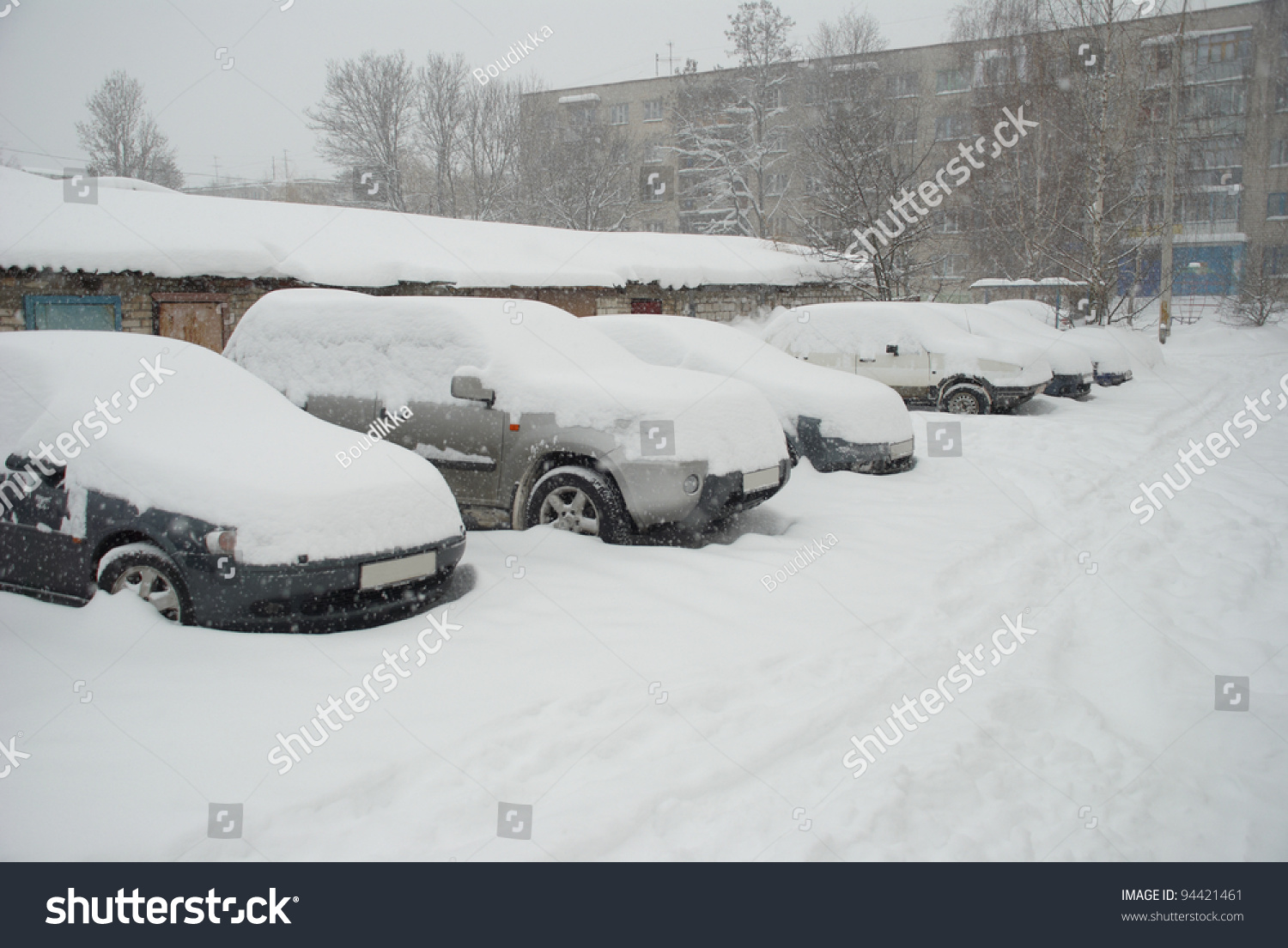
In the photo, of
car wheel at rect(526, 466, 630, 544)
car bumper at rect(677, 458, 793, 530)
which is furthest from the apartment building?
car wheel at rect(526, 466, 630, 544)

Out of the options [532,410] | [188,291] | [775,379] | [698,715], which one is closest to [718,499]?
[532,410]

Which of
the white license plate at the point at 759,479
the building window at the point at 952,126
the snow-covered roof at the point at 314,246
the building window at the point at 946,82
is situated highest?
the building window at the point at 946,82

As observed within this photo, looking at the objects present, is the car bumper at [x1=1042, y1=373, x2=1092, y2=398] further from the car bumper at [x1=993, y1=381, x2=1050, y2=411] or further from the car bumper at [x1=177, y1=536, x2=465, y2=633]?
the car bumper at [x1=177, y1=536, x2=465, y2=633]

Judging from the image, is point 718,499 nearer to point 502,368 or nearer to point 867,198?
point 502,368

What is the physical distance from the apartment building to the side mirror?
70.2ft

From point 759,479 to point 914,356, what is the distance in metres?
6.54

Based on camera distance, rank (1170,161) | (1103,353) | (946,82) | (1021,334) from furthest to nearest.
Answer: (946,82) → (1170,161) → (1103,353) → (1021,334)

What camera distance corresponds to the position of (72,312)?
13.0 meters

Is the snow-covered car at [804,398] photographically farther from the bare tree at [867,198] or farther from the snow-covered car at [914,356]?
the bare tree at [867,198]

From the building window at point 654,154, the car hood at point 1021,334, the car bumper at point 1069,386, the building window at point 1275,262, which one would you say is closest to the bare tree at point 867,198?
the car hood at point 1021,334

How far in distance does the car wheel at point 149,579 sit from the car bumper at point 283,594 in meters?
0.07

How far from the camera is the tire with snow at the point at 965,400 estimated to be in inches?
457

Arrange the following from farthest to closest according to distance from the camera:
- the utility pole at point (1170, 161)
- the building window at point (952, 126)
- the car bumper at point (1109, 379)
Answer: the building window at point (952, 126) → the utility pole at point (1170, 161) → the car bumper at point (1109, 379)
